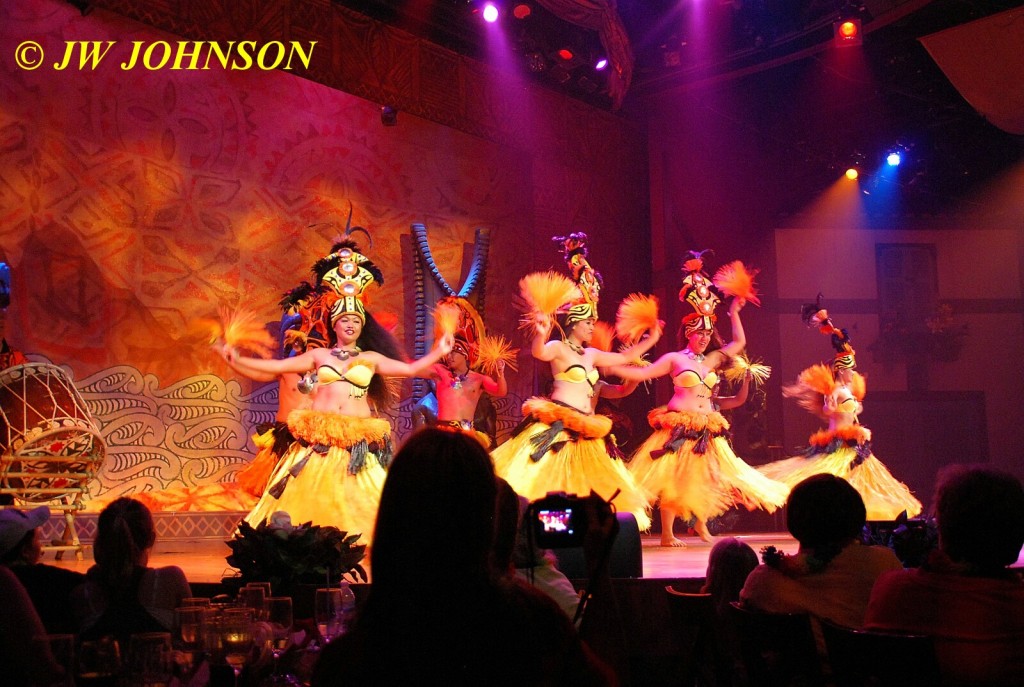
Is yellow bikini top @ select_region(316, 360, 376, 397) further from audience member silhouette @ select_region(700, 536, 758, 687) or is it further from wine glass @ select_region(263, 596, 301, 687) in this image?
wine glass @ select_region(263, 596, 301, 687)

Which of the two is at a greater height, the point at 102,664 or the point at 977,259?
the point at 977,259

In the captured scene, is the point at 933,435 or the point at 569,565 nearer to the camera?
the point at 569,565

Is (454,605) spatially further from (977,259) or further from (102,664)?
(977,259)

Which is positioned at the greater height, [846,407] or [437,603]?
[846,407]

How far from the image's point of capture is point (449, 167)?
368 inches

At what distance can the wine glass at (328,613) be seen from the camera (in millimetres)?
2199

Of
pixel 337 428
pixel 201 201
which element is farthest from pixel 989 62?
pixel 201 201

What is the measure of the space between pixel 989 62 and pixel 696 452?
4.68m

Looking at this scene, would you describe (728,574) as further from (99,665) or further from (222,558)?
(222,558)

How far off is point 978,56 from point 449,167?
15.8 feet

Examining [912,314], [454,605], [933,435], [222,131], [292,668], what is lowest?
[292,668]

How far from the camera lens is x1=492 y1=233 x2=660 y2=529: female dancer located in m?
6.45

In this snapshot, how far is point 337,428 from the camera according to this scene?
5.82m

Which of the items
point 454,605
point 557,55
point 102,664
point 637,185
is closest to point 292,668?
point 102,664
